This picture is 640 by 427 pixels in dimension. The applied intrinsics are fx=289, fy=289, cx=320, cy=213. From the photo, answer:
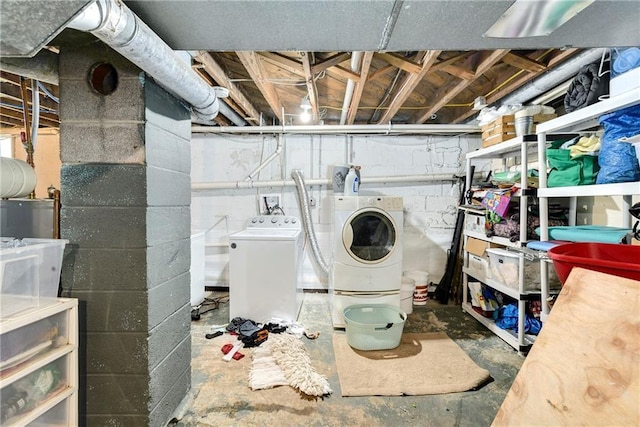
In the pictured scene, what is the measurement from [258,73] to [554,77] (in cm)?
211

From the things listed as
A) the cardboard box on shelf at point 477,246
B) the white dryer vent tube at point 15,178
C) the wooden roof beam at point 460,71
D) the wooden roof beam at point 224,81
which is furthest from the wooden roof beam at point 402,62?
the white dryer vent tube at point 15,178

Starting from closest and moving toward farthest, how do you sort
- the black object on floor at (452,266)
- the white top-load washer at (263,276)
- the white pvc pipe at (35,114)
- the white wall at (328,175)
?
the white pvc pipe at (35,114) → the white top-load washer at (263,276) → the black object on floor at (452,266) → the white wall at (328,175)

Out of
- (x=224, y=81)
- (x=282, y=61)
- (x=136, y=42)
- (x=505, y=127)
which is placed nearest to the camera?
(x=136, y=42)

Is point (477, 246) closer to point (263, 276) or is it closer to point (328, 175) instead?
point (328, 175)

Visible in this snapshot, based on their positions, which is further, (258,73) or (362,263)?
(362,263)

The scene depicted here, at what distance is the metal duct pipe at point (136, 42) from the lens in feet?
2.92

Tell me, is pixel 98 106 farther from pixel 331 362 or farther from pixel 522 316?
pixel 522 316

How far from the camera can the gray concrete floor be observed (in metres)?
1.64

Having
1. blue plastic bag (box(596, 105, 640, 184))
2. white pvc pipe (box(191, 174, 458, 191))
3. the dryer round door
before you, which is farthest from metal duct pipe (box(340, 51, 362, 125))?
blue plastic bag (box(596, 105, 640, 184))

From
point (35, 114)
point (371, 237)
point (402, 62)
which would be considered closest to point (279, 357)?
point (371, 237)

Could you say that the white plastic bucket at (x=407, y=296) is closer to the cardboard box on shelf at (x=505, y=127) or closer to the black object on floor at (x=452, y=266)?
the black object on floor at (x=452, y=266)

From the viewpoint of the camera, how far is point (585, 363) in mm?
896

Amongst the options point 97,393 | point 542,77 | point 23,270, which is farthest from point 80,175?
point 542,77

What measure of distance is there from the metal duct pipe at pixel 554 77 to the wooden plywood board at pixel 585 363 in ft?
5.01
